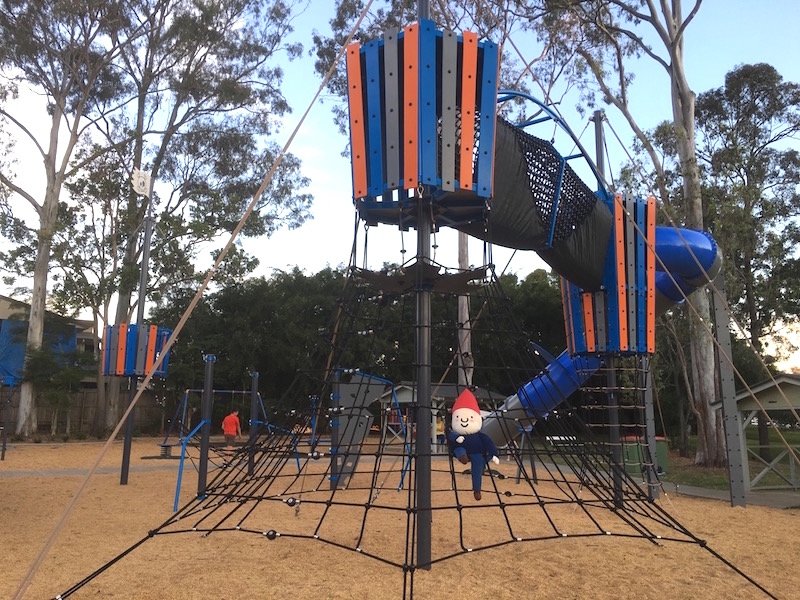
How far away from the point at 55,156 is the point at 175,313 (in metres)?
7.26

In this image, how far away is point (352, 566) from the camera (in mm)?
5137

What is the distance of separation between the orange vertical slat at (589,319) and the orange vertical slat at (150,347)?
7.28 metres

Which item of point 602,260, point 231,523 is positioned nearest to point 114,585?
point 231,523

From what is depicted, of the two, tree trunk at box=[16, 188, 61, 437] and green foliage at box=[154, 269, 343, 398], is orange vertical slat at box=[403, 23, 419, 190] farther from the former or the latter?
tree trunk at box=[16, 188, 61, 437]

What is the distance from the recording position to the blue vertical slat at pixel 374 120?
4527 millimetres

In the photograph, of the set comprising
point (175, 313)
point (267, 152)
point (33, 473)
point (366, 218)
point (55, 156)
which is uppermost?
point (267, 152)

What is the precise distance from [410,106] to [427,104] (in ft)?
0.40

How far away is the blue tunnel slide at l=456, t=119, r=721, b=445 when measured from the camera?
5250mm

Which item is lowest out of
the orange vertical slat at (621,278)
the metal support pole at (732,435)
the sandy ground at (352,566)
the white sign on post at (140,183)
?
the sandy ground at (352,566)

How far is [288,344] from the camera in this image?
25750 millimetres

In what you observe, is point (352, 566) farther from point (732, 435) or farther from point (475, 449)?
point (732, 435)

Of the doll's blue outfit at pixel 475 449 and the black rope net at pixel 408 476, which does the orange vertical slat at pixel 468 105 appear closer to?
the black rope net at pixel 408 476

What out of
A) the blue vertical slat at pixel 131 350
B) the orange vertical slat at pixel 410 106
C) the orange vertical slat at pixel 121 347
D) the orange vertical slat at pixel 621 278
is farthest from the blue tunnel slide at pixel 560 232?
the orange vertical slat at pixel 121 347

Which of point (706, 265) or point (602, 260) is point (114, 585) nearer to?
point (602, 260)
